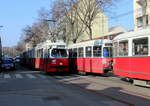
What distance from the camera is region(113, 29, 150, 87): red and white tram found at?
481 inches

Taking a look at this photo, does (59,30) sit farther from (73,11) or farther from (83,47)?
(83,47)

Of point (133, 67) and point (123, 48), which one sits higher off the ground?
point (123, 48)

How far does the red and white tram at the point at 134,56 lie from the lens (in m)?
12.2

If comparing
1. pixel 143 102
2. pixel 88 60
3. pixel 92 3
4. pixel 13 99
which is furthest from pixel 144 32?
pixel 92 3

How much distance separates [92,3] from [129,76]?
21072 mm

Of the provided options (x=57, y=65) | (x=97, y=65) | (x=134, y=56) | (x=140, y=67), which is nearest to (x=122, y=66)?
(x=134, y=56)

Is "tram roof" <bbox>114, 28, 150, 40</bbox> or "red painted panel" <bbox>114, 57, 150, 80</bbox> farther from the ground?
"tram roof" <bbox>114, 28, 150, 40</bbox>

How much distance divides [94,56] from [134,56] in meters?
6.98

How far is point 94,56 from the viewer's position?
65.3ft

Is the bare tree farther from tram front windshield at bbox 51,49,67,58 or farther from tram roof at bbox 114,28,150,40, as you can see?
tram roof at bbox 114,28,150,40

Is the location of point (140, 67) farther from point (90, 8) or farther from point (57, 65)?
point (90, 8)

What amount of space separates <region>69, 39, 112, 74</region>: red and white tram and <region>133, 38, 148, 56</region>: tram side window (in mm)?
5796

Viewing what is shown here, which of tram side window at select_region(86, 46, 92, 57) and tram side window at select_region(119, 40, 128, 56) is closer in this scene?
tram side window at select_region(119, 40, 128, 56)

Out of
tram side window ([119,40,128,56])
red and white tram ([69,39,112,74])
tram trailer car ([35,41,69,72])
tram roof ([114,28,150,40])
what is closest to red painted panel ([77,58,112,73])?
red and white tram ([69,39,112,74])
